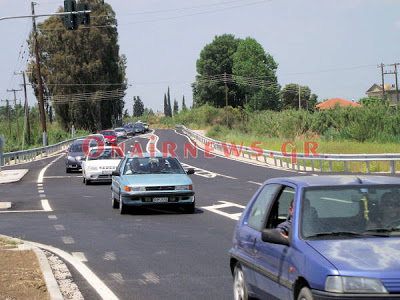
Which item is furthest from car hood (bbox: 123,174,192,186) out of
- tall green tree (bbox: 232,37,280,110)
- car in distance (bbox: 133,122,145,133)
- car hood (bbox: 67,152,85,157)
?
tall green tree (bbox: 232,37,280,110)

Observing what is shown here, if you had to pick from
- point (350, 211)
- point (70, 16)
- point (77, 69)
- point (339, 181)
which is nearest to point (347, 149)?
point (70, 16)

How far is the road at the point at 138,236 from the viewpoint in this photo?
8.55 meters

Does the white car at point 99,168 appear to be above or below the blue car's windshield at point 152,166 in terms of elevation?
below

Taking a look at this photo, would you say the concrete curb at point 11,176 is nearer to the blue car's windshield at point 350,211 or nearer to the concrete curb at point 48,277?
the concrete curb at point 48,277

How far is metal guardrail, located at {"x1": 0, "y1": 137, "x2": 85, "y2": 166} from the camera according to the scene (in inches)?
1770

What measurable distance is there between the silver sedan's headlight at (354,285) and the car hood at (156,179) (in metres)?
11.8

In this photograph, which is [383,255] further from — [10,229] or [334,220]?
[10,229]

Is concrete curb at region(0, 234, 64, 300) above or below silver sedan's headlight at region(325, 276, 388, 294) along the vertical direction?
below

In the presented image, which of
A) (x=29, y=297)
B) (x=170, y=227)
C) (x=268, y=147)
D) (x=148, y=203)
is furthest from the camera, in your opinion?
(x=268, y=147)

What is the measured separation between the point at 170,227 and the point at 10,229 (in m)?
3.29

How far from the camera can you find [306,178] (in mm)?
6348

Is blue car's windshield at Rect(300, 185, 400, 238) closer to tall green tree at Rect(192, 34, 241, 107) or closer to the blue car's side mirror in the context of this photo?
the blue car's side mirror

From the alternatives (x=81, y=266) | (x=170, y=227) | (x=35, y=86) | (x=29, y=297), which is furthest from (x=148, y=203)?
(x=35, y=86)

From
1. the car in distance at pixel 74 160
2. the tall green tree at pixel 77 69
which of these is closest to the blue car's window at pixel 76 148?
the car in distance at pixel 74 160
